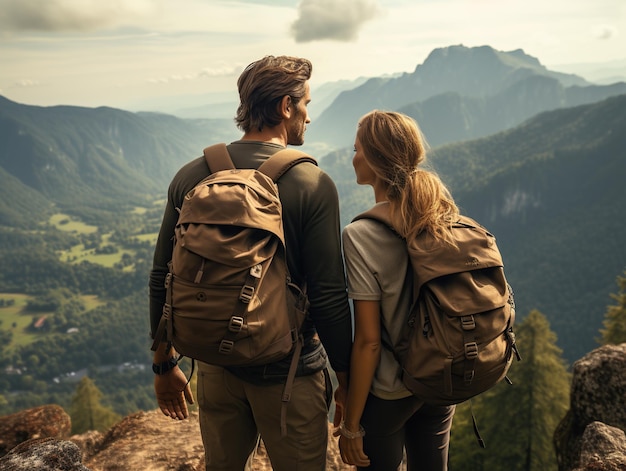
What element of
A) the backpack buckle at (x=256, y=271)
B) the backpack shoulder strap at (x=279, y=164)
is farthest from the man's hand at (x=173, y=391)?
the backpack shoulder strap at (x=279, y=164)

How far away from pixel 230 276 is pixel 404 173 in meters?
1.21

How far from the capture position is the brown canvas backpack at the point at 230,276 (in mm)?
2229

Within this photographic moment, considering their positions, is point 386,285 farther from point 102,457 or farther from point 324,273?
point 102,457

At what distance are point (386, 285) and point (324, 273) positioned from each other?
1.20 feet

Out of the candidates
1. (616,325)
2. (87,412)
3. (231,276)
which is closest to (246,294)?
(231,276)

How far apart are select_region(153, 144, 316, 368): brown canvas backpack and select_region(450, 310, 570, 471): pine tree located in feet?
65.2

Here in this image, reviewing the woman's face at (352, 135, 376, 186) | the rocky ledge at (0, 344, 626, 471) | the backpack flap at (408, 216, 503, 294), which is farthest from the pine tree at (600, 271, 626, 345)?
the woman's face at (352, 135, 376, 186)

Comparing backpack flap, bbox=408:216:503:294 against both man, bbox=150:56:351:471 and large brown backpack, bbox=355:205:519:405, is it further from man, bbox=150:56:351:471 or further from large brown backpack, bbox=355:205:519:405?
man, bbox=150:56:351:471

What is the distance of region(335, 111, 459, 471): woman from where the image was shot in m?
2.61

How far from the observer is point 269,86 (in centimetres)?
260

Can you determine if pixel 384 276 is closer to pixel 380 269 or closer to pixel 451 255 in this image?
pixel 380 269

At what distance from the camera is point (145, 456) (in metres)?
5.27

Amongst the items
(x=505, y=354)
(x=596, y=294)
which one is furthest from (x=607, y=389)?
(x=596, y=294)

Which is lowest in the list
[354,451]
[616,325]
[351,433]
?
[616,325]
